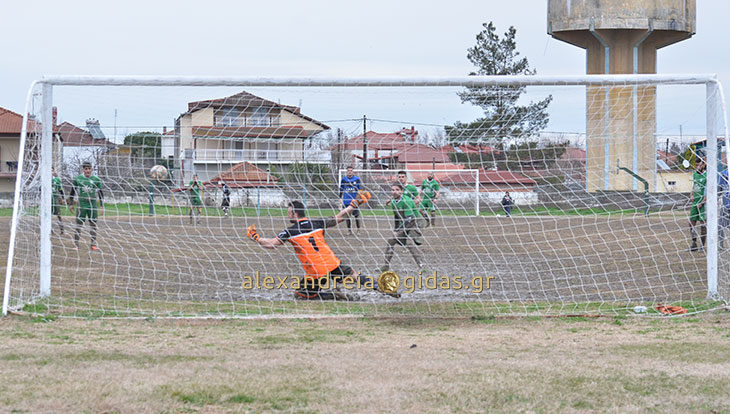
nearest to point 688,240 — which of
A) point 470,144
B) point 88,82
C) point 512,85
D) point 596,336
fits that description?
point 470,144

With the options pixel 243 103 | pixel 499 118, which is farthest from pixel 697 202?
pixel 243 103

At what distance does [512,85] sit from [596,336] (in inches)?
119

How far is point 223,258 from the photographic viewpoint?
1356cm

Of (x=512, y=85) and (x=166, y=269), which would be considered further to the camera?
(x=166, y=269)

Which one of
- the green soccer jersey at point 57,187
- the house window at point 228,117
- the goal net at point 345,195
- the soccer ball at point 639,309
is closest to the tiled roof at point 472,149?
the goal net at point 345,195

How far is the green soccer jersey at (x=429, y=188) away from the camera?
13.6 meters

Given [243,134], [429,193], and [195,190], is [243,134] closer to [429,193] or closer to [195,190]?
[195,190]

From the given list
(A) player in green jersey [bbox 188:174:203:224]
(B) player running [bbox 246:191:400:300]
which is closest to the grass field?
(B) player running [bbox 246:191:400:300]

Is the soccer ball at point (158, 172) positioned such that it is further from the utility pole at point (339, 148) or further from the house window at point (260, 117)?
the utility pole at point (339, 148)

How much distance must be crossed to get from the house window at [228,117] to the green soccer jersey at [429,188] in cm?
446

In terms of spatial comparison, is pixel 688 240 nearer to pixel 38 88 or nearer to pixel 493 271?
pixel 493 271

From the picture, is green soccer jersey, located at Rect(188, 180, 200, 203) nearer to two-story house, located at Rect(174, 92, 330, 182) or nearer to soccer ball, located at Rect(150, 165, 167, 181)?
two-story house, located at Rect(174, 92, 330, 182)

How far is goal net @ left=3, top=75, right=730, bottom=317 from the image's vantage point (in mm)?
8859

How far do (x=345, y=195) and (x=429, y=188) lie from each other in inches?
74.7
